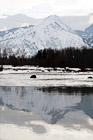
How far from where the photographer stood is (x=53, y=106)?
2356cm

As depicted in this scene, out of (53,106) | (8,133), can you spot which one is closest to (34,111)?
(53,106)

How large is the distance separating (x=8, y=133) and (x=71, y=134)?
3.03 m

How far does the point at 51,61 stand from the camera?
569 ft

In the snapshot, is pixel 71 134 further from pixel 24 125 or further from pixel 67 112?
pixel 67 112

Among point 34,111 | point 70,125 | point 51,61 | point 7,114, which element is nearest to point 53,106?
point 34,111

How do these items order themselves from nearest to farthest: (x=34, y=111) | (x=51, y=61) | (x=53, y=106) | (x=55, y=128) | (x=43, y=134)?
(x=43, y=134) → (x=55, y=128) → (x=34, y=111) → (x=53, y=106) → (x=51, y=61)

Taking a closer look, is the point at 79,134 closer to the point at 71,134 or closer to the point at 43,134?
the point at 71,134

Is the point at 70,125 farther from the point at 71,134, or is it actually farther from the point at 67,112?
the point at 67,112

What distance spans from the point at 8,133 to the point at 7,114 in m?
5.44

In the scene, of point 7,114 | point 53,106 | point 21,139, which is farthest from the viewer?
point 53,106

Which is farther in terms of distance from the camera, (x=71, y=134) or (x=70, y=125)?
(x=70, y=125)

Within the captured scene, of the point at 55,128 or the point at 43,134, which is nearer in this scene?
the point at 43,134

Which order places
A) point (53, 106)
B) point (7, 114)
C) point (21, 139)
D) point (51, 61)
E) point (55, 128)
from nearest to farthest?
point (21, 139) → point (55, 128) → point (7, 114) → point (53, 106) → point (51, 61)

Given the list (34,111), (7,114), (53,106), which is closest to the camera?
(7,114)
